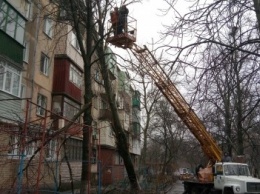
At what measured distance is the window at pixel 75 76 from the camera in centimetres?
2659

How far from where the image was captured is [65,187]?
2259 centimetres

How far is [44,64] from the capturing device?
951 inches

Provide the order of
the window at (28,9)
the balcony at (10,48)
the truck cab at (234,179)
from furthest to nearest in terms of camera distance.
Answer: the window at (28,9) < the truck cab at (234,179) < the balcony at (10,48)

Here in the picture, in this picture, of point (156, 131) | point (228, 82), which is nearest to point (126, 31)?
point (228, 82)

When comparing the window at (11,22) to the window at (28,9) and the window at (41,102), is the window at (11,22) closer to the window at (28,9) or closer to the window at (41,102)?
the window at (28,9)

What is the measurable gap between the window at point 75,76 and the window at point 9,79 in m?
8.12

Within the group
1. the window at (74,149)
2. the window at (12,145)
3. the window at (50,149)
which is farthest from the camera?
the window at (74,149)

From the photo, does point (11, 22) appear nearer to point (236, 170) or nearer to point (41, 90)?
point (41, 90)

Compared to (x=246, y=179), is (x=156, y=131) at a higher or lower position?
higher

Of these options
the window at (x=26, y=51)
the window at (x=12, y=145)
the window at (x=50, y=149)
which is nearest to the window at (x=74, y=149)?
the window at (x=26, y=51)

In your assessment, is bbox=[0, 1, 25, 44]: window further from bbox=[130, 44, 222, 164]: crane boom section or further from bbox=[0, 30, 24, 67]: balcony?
bbox=[130, 44, 222, 164]: crane boom section

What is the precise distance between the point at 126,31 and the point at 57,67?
8.64 m

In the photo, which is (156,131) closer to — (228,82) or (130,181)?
(130,181)

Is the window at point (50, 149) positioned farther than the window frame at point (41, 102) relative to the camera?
No
